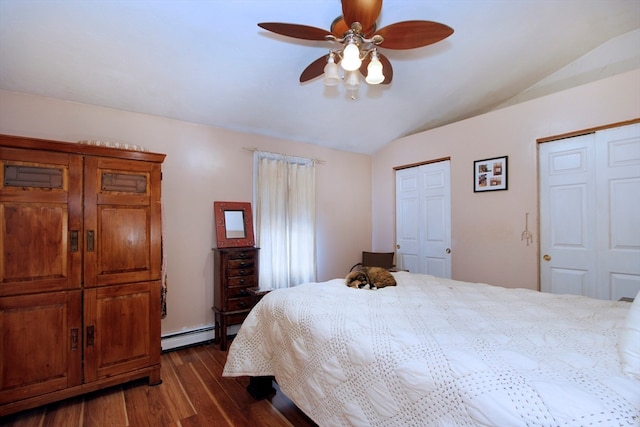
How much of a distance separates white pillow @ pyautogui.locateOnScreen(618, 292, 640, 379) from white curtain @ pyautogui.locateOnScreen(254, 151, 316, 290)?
303cm

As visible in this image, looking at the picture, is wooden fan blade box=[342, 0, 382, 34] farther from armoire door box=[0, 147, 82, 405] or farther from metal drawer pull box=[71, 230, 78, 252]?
metal drawer pull box=[71, 230, 78, 252]

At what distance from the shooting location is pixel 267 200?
141 inches

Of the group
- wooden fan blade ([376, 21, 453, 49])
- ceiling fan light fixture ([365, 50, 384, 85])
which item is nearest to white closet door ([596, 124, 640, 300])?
wooden fan blade ([376, 21, 453, 49])

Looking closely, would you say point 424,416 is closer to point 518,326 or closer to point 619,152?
point 518,326

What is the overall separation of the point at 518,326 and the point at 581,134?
7.91 feet

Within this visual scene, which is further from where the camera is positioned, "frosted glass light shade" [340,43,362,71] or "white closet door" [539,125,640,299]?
"white closet door" [539,125,640,299]

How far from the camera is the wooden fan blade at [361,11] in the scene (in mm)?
1450

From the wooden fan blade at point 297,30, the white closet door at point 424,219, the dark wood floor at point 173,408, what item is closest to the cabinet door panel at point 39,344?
the dark wood floor at point 173,408

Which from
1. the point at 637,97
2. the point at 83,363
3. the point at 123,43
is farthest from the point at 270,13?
the point at 637,97

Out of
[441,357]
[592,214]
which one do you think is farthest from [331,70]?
[592,214]

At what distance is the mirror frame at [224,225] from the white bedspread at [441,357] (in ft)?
4.61

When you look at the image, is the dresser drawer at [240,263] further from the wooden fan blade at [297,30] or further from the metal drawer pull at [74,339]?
the wooden fan blade at [297,30]

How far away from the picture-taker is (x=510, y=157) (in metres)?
3.14

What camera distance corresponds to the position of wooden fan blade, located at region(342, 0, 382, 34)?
1.45m
